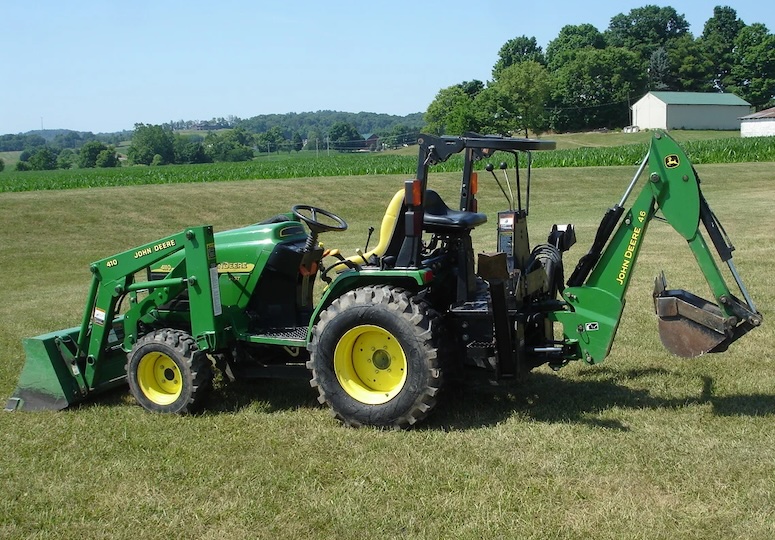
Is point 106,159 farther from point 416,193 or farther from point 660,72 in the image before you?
point 416,193

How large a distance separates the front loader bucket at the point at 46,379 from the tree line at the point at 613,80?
7584cm

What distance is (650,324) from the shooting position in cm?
888

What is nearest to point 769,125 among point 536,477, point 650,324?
point 650,324

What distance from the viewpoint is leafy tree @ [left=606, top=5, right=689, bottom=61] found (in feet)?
396

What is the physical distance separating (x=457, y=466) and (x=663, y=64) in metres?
111

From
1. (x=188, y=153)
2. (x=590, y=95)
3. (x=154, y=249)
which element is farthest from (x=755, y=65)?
(x=154, y=249)

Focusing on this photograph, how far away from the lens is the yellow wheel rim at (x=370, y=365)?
573 centimetres

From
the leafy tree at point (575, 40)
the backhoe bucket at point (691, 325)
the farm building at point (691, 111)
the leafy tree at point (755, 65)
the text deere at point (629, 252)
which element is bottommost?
the backhoe bucket at point (691, 325)

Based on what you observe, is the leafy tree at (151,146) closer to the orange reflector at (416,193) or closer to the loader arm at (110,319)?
the loader arm at (110,319)

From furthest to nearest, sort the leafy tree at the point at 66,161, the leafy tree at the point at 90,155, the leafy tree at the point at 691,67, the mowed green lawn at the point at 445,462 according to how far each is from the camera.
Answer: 1. the leafy tree at the point at 691,67
2. the leafy tree at the point at 66,161
3. the leafy tree at the point at 90,155
4. the mowed green lawn at the point at 445,462

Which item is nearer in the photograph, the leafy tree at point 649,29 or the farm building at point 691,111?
the farm building at point 691,111

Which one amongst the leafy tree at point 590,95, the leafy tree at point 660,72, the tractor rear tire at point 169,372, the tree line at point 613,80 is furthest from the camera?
the leafy tree at point 660,72

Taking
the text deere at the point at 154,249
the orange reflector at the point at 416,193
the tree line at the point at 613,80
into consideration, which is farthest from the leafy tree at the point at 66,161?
the orange reflector at the point at 416,193

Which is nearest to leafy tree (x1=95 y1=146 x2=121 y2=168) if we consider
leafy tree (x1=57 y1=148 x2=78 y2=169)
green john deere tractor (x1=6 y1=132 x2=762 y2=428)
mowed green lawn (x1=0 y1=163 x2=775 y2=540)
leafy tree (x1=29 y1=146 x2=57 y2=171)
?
leafy tree (x1=57 y1=148 x2=78 y2=169)
